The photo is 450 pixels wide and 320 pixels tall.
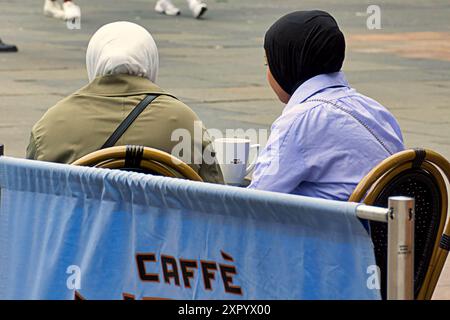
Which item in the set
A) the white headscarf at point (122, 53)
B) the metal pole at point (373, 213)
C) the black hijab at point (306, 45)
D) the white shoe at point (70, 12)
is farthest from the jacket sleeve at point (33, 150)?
the white shoe at point (70, 12)

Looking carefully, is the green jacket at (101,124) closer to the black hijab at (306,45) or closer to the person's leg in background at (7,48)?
the black hijab at (306,45)

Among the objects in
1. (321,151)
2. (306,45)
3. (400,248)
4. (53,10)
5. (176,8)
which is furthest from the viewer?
(176,8)

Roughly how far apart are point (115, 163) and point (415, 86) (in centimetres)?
1054

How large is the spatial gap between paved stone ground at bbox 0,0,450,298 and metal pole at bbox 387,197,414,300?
3.29 m

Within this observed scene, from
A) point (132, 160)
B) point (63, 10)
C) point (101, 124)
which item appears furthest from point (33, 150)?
point (63, 10)

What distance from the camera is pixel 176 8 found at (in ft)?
77.2

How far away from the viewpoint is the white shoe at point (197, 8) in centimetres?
2223

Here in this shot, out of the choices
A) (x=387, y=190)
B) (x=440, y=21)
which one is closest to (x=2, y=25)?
(x=440, y=21)

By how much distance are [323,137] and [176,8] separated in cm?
1920

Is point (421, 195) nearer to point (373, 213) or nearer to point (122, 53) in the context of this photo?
point (373, 213)

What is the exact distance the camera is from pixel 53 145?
516cm

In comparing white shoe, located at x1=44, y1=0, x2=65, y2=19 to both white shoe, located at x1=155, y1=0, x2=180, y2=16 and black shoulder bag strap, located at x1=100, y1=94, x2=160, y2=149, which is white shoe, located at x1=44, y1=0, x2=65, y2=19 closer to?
white shoe, located at x1=155, y1=0, x2=180, y2=16

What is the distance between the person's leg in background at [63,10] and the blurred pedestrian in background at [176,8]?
1813mm
